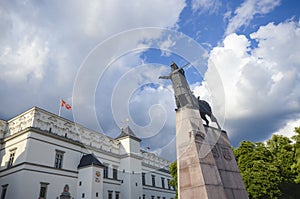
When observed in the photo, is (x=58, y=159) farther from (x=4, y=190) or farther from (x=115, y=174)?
(x=115, y=174)

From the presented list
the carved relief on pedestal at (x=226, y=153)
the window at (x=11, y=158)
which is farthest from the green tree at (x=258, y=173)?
the window at (x=11, y=158)

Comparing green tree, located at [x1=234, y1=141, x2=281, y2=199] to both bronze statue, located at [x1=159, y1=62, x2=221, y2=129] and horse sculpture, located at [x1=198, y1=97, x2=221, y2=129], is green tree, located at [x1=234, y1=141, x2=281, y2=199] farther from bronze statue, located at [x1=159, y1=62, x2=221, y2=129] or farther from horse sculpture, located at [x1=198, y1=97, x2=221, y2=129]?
bronze statue, located at [x1=159, y1=62, x2=221, y2=129]

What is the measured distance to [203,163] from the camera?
955 centimetres

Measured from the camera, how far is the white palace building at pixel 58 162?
80.7ft

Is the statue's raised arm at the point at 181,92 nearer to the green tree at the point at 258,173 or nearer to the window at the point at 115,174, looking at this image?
the green tree at the point at 258,173

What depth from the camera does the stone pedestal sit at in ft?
29.7

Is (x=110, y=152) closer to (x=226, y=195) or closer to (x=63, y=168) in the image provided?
(x=63, y=168)

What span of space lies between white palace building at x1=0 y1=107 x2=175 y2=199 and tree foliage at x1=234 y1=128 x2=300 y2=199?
17.4 meters

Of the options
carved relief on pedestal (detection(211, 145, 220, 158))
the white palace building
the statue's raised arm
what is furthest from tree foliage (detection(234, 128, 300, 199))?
the white palace building

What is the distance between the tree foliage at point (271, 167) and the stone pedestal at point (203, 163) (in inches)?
493

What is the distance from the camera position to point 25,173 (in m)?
23.9

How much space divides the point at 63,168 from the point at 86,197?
474 cm

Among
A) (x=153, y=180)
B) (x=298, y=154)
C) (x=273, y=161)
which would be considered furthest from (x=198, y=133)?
(x=153, y=180)

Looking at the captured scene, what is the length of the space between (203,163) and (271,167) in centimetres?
1633
